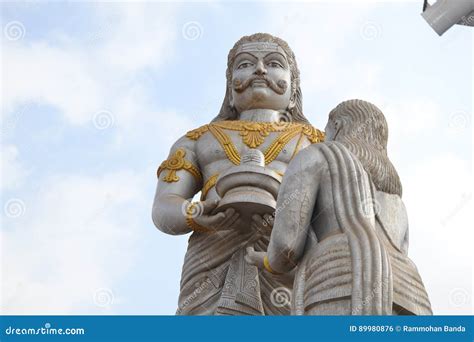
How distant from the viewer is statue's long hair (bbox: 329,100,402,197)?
19.1ft

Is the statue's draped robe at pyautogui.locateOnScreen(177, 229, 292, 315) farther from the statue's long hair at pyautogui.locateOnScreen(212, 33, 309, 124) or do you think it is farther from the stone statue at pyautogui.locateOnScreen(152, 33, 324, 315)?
the statue's long hair at pyautogui.locateOnScreen(212, 33, 309, 124)

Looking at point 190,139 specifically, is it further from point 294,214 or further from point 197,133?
point 294,214

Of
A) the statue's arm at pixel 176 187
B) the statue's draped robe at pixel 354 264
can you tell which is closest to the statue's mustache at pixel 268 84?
the statue's arm at pixel 176 187

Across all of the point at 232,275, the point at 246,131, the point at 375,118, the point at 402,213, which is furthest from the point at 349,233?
the point at 246,131

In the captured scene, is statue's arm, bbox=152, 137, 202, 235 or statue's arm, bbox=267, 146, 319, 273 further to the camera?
statue's arm, bbox=152, 137, 202, 235

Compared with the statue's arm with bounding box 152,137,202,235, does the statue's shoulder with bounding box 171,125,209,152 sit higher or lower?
higher

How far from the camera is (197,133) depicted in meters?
8.30

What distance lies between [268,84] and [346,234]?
125 inches

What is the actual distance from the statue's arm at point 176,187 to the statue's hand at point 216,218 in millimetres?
199

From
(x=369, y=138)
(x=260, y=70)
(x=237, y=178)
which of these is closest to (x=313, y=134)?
(x=260, y=70)

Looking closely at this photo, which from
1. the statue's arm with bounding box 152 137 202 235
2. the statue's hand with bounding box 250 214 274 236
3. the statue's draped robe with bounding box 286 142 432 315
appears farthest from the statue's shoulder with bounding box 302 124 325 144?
the statue's draped robe with bounding box 286 142 432 315

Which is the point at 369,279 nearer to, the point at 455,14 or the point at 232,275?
the point at 455,14

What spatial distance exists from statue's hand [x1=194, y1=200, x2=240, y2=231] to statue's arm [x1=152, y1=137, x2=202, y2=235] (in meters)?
0.20

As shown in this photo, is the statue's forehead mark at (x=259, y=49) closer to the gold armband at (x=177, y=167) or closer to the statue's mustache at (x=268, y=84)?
the statue's mustache at (x=268, y=84)
